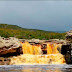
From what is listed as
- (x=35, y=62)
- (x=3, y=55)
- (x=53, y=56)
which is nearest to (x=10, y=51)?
(x=3, y=55)

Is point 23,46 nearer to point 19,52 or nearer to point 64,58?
point 19,52

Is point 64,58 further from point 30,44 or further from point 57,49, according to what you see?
point 30,44

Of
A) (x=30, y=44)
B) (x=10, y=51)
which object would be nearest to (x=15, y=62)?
(x=10, y=51)

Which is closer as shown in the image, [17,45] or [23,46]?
[17,45]

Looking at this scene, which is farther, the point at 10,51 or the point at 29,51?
the point at 29,51

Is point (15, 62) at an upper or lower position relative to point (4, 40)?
lower

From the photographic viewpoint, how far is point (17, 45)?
44.9 metres

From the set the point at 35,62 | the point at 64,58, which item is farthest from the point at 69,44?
the point at 35,62

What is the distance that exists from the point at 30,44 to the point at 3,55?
27.8 feet

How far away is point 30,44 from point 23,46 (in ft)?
6.43

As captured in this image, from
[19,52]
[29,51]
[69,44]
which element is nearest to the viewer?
[69,44]

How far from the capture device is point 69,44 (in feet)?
140

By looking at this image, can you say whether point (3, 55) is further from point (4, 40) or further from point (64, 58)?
point (64, 58)

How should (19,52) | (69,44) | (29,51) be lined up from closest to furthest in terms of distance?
(69,44)
(19,52)
(29,51)
